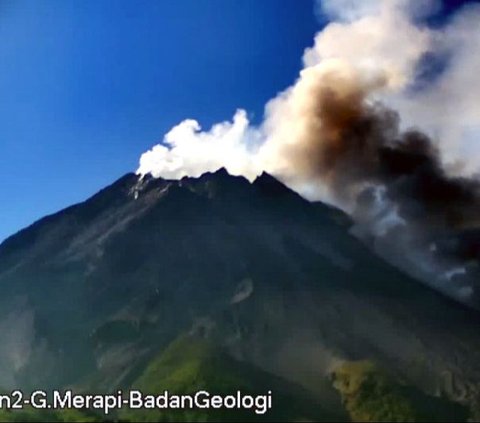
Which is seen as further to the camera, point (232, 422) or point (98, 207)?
point (98, 207)

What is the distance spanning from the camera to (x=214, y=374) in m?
80.7

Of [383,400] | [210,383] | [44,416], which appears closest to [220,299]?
[210,383]

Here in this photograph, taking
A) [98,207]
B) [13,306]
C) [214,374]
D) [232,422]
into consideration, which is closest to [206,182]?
[98,207]

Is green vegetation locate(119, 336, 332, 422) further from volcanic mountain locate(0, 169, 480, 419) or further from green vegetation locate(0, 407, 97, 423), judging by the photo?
green vegetation locate(0, 407, 97, 423)

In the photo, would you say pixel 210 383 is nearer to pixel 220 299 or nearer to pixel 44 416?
pixel 44 416

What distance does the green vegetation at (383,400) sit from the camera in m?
72.2

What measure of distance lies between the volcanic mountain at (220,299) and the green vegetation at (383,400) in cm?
193

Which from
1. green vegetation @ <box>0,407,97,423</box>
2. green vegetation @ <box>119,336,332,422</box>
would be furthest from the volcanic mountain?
green vegetation @ <box>0,407,97,423</box>

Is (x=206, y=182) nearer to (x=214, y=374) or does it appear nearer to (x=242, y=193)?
(x=242, y=193)

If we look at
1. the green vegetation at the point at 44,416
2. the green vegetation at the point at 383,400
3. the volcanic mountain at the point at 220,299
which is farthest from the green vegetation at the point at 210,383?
the green vegetation at the point at 383,400

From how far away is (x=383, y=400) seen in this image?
249ft

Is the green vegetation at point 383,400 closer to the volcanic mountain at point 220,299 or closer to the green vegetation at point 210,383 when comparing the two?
the volcanic mountain at point 220,299

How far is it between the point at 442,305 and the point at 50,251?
5947 cm

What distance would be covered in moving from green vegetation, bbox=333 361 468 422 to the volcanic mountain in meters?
1.93
